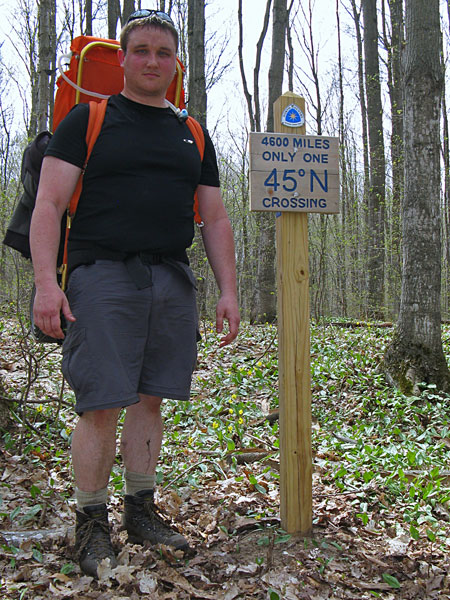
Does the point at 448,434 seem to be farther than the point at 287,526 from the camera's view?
Yes

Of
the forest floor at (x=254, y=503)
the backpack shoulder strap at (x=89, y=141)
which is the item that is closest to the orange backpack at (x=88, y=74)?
the backpack shoulder strap at (x=89, y=141)

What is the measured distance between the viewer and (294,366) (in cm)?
274

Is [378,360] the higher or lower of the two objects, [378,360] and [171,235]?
the lower

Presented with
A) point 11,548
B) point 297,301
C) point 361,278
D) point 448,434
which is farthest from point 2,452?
point 361,278

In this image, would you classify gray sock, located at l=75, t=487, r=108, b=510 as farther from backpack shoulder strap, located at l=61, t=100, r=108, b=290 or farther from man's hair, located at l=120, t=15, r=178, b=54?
man's hair, located at l=120, t=15, r=178, b=54

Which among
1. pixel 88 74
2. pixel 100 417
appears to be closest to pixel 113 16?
pixel 88 74

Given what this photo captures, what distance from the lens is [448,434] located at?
4.27m

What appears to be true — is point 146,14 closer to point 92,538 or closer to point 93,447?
point 93,447

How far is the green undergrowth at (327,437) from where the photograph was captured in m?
3.18

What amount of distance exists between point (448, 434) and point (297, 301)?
7.77 ft

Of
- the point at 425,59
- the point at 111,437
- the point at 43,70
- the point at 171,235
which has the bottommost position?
the point at 111,437

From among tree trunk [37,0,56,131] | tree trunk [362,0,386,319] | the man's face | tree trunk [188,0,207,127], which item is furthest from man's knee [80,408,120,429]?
tree trunk [362,0,386,319]

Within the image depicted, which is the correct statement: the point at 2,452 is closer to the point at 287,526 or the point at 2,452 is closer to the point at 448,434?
the point at 287,526

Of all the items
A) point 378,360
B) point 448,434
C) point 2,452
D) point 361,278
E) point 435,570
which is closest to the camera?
point 435,570
